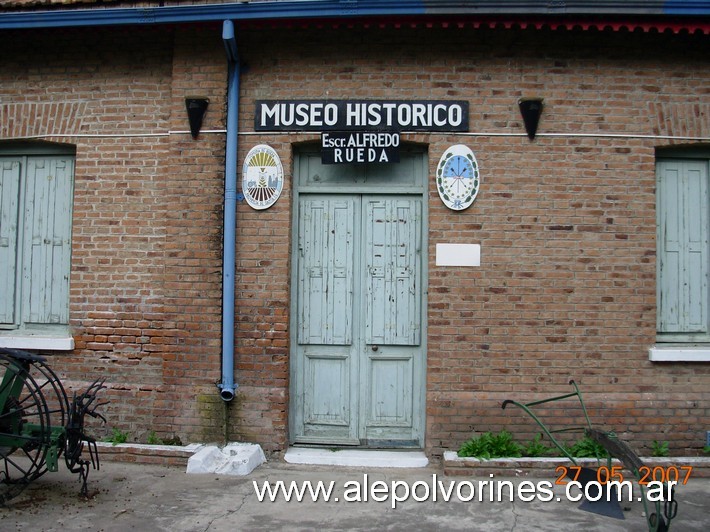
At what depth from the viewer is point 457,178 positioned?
6.49 m

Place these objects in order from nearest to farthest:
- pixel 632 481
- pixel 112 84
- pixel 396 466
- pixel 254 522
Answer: pixel 254 522 → pixel 632 481 → pixel 396 466 → pixel 112 84

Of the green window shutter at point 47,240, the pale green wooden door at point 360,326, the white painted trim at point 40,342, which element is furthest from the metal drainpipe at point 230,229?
the green window shutter at point 47,240

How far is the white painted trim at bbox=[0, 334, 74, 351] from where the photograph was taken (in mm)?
6816

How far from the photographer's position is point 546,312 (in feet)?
21.1

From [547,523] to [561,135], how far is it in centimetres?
373

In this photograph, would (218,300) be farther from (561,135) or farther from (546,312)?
(561,135)

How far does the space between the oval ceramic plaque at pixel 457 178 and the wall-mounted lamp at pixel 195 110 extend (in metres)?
2.50

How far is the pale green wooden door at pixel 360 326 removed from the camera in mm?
6660

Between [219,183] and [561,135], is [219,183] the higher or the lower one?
the lower one

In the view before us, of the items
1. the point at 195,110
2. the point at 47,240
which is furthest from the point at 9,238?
the point at 195,110

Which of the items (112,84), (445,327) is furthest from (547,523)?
(112,84)

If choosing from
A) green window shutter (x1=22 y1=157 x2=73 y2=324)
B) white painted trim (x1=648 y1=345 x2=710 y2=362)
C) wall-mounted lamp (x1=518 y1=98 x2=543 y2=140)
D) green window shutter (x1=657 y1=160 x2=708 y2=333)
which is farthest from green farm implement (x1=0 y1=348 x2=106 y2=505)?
green window shutter (x1=657 y1=160 x2=708 y2=333)

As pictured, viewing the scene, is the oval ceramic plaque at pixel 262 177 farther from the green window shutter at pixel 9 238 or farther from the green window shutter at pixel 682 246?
the green window shutter at pixel 682 246

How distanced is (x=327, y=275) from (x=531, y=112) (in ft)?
8.68
